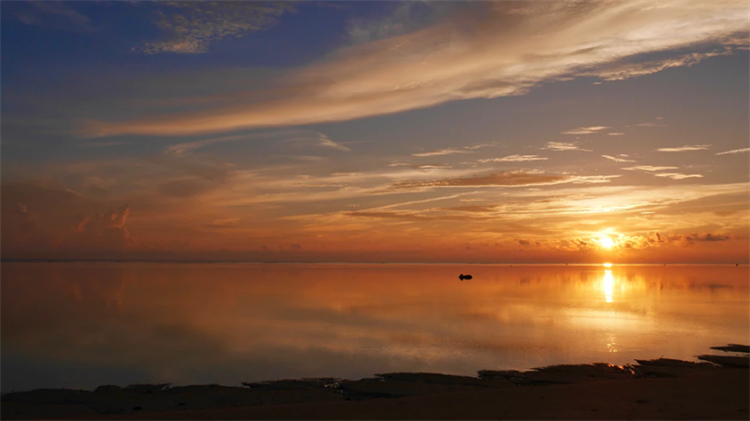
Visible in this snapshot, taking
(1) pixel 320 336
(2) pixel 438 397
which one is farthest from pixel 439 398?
(1) pixel 320 336

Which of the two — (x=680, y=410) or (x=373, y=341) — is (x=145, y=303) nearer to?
(x=373, y=341)

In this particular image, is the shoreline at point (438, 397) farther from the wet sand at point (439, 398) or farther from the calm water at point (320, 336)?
the calm water at point (320, 336)

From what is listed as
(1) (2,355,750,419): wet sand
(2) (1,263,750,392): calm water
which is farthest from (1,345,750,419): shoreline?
(2) (1,263,750,392): calm water

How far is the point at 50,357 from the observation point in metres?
25.3

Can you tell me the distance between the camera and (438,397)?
684 inches

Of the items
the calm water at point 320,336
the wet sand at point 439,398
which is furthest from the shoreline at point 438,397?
the calm water at point 320,336

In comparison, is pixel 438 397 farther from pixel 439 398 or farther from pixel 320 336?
pixel 320 336

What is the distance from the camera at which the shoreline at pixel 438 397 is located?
15.2 metres

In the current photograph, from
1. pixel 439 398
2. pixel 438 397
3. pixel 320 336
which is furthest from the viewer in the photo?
pixel 320 336

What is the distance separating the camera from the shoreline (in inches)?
597

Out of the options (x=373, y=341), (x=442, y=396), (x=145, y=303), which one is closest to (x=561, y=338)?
(x=373, y=341)

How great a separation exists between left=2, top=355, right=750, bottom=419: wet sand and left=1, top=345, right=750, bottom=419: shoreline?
0.03 m

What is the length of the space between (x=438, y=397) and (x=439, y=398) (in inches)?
6.9

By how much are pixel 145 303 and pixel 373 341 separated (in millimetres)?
28664
